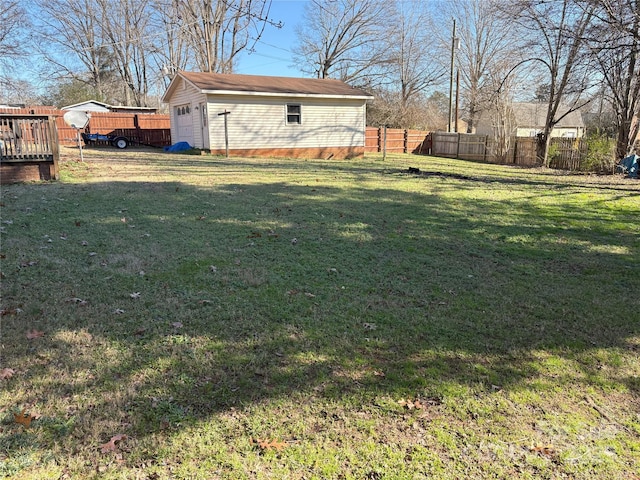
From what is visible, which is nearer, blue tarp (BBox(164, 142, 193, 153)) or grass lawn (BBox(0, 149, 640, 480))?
grass lawn (BBox(0, 149, 640, 480))

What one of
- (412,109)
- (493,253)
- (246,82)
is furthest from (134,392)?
(412,109)

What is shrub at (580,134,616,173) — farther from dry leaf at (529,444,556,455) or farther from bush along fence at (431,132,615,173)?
dry leaf at (529,444,556,455)

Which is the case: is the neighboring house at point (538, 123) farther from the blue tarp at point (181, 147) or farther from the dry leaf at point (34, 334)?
the dry leaf at point (34, 334)

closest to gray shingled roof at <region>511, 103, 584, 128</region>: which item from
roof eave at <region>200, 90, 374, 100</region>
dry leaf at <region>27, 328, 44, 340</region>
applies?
roof eave at <region>200, 90, 374, 100</region>

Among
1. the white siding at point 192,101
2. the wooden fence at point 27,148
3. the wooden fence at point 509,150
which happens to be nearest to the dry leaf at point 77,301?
the wooden fence at point 27,148

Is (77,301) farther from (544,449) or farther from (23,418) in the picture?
(544,449)

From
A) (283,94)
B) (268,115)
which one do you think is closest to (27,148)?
(268,115)

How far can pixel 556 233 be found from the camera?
6.45 m

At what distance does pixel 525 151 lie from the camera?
66.2 feet

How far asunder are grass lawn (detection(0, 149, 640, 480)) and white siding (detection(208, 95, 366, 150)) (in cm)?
1184

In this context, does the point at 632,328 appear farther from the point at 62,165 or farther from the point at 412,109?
the point at 412,109

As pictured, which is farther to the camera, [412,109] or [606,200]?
[412,109]

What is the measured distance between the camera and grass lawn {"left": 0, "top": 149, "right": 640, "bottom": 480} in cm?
210

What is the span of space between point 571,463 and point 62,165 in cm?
1259
